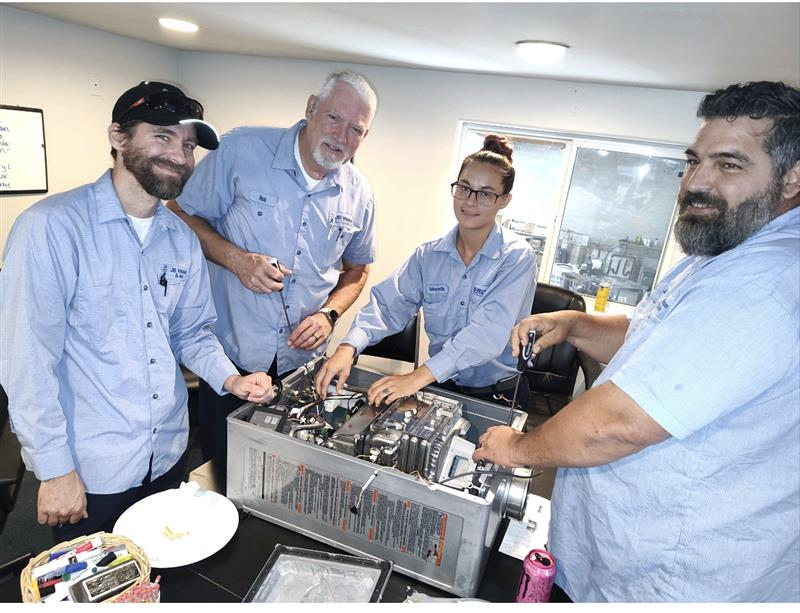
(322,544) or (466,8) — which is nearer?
(322,544)

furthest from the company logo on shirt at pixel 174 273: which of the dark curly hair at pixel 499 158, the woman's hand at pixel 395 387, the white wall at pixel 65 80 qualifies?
the white wall at pixel 65 80

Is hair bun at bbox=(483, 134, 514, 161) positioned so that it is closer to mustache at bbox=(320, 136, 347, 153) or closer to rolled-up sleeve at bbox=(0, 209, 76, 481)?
mustache at bbox=(320, 136, 347, 153)

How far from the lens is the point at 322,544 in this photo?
1160 millimetres

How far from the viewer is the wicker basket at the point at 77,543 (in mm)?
836

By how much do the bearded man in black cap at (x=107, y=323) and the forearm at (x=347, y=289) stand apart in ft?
2.31

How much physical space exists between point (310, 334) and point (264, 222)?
1.48ft

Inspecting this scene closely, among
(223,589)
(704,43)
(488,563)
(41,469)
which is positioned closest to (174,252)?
(41,469)

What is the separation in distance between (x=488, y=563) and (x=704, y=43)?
1807 millimetres

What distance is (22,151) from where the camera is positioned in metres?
2.91


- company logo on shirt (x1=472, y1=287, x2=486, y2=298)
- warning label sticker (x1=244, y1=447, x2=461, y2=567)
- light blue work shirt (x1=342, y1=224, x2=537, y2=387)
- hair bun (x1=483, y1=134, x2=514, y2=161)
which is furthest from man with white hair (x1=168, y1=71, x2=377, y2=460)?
warning label sticker (x1=244, y1=447, x2=461, y2=567)

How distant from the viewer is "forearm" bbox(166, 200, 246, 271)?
5.67ft

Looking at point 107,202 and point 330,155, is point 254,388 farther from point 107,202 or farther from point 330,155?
point 330,155

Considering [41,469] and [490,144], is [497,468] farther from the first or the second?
[490,144]

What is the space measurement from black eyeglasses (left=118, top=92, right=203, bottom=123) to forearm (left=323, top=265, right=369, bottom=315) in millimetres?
932
